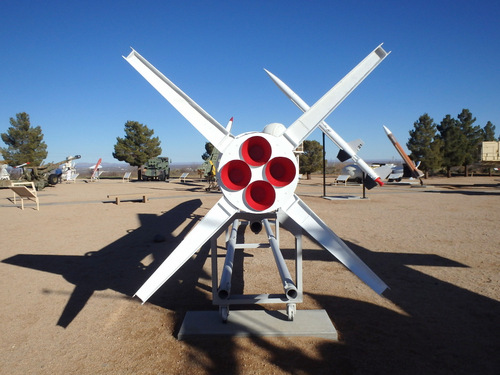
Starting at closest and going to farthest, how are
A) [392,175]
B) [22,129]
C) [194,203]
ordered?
[194,203], [392,175], [22,129]

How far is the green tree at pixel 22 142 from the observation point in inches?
1315

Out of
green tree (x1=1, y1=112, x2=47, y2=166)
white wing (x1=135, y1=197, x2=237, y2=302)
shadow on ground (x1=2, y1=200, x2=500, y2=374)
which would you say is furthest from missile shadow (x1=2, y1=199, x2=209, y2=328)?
green tree (x1=1, y1=112, x2=47, y2=166)

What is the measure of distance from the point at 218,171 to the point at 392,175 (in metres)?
29.7

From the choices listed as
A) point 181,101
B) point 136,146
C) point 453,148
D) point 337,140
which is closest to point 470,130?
point 453,148

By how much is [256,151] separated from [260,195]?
0.35 metres

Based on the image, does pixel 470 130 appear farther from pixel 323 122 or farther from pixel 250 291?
pixel 250 291

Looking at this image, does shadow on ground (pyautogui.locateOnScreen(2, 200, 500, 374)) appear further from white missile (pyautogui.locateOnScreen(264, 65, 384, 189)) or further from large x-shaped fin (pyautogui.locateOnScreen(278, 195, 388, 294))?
white missile (pyautogui.locateOnScreen(264, 65, 384, 189))

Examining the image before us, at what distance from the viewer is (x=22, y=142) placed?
112ft

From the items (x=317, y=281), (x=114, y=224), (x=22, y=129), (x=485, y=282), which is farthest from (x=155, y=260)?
(x=22, y=129)

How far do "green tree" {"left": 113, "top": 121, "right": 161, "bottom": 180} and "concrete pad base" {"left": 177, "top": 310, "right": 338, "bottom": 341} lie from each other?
38.2m

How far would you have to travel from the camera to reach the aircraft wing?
2.20m

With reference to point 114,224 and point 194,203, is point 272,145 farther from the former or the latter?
point 194,203

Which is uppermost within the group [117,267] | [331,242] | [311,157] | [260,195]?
[260,195]

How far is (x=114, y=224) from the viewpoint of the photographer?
381 inches
